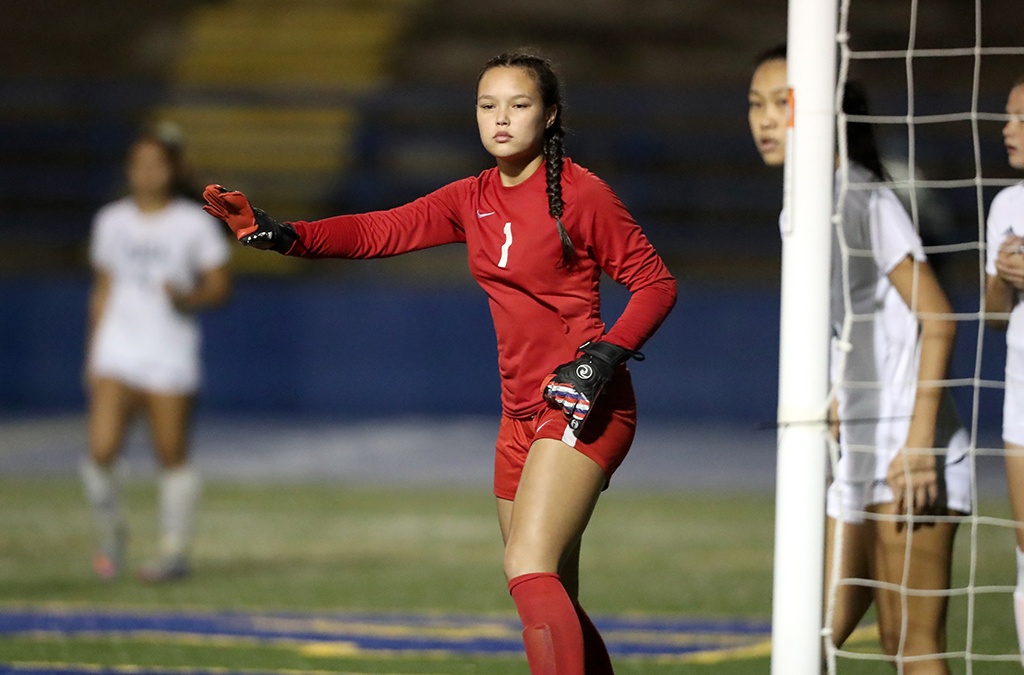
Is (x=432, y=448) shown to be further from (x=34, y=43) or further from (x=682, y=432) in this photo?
(x=34, y=43)

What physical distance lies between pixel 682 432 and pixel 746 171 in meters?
5.35

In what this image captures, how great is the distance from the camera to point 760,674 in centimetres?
581

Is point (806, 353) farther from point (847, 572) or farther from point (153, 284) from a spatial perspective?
point (153, 284)

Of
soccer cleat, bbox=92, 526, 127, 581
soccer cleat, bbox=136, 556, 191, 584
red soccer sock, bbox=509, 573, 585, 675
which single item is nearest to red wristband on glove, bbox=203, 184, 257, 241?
red soccer sock, bbox=509, 573, 585, 675

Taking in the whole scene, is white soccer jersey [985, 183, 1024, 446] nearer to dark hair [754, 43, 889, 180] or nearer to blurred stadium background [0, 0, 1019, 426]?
dark hair [754, 43, 889, 180]

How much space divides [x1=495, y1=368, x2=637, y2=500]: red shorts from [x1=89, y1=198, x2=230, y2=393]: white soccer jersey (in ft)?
14.5

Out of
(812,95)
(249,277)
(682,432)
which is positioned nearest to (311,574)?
(812,95)

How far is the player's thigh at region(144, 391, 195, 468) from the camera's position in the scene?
838 centimetres

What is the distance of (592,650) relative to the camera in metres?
4.44

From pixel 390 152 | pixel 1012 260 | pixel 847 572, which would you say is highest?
pixel 390 152

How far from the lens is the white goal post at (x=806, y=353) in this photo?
3959 mm

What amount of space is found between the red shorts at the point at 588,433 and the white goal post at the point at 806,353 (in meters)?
0.50

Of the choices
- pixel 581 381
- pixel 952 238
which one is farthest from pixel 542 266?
pixel 952 238

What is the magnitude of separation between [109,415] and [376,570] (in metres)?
1.75
